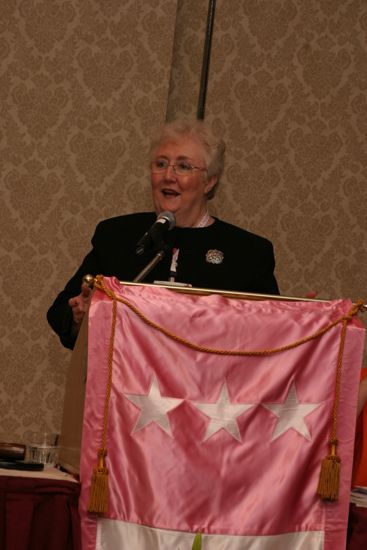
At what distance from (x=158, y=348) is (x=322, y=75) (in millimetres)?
2771

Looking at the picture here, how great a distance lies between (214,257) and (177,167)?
332 millimetres

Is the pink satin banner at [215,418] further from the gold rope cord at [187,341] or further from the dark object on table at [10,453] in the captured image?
the dark object on table at [10,453]

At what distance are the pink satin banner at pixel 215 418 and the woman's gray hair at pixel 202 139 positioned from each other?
1.15m

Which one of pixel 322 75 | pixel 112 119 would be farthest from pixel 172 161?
pixel 322 75

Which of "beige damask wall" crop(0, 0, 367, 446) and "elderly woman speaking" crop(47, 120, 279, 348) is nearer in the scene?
"elderly woman speaking" crop(47, 120, 279, 348)

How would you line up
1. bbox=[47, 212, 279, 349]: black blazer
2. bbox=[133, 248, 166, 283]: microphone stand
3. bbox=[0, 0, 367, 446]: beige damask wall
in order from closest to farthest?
bbox=[133, 248, 166, 283]: microphone stand → bbox=[47, 212, 279, 349]: black blazer → bbox=[0, 0, 367, 446]: beige damask wall

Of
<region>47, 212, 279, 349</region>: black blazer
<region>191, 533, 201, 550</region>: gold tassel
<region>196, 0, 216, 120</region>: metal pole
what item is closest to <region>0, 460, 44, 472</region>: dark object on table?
<region>191, 533, 201, 550</region>: gold tassel

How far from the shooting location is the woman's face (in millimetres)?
3053

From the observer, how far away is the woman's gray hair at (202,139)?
3148 millimetres

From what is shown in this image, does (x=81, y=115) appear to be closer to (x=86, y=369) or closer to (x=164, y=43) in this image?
(x=164, y=43)

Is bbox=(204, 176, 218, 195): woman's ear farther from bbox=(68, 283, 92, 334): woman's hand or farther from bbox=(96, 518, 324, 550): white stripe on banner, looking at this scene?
bbox=(96, 518, 324, 550): white stripe on banner

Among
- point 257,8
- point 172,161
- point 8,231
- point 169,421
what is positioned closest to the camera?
point 169,421

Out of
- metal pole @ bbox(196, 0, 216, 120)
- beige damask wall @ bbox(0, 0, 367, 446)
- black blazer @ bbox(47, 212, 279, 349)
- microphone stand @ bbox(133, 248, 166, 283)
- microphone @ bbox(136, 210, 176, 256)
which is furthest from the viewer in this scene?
metal pole @ bbox(196, 0, 216, 120)

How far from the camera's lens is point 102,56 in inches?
163
